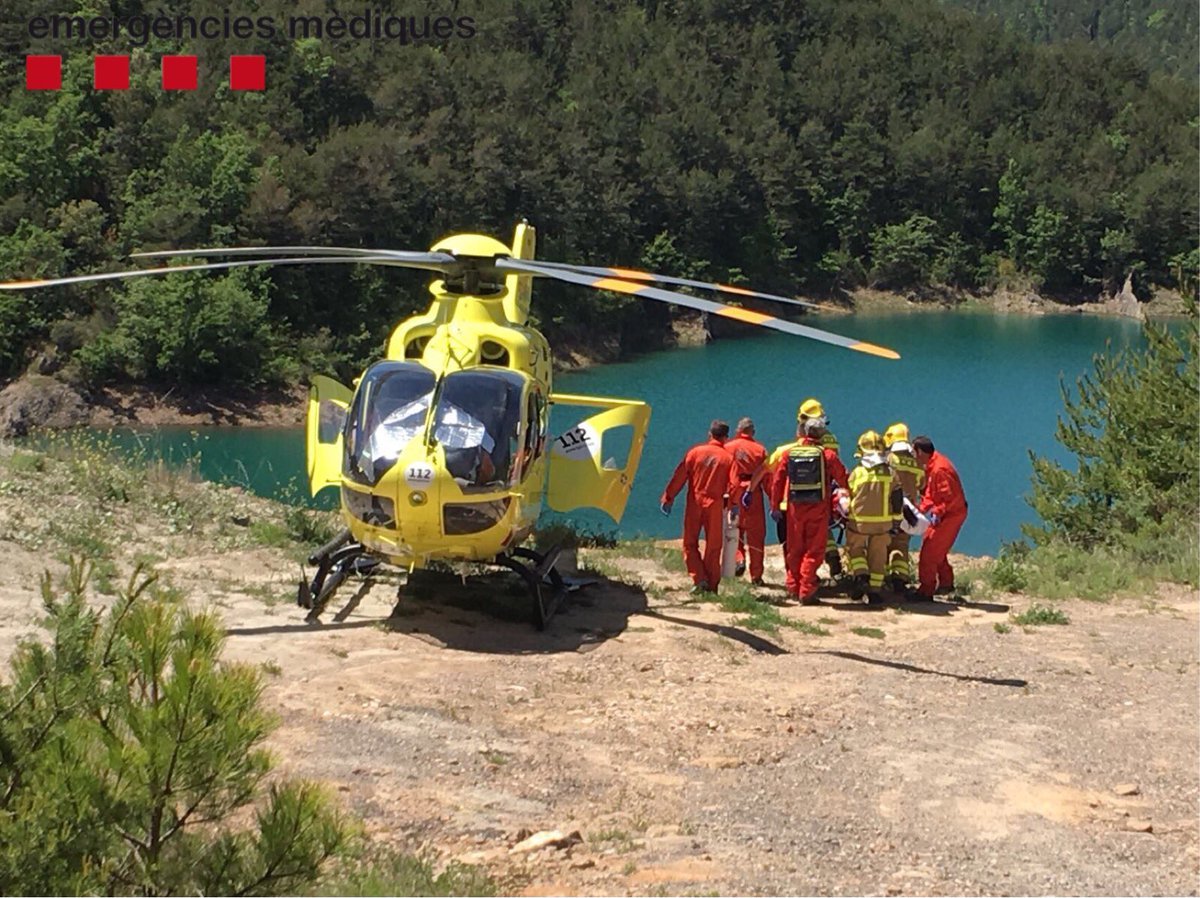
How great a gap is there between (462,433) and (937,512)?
15.0 ft

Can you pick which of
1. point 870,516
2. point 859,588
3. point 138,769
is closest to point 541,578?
point 870,516

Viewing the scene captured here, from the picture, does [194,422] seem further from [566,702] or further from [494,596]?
[566,702]

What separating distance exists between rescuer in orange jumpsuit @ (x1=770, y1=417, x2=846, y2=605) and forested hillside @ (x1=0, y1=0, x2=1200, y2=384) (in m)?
22.0

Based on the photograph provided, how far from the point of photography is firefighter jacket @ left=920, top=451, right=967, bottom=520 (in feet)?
40.9

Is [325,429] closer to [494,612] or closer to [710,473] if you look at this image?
[494,612]

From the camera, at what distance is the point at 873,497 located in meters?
12.3

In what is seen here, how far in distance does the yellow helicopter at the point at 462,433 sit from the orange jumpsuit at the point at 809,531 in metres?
1.50

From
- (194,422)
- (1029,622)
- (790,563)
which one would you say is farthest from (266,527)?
(194,422)

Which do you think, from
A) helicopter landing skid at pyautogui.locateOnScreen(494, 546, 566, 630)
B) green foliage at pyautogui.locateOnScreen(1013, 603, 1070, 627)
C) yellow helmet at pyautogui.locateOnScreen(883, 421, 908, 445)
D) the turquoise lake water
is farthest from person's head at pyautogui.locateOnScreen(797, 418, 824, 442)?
the turquoise lake water

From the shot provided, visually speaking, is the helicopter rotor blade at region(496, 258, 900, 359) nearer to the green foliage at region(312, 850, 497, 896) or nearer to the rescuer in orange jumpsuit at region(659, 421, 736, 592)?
the rescuer in orange jumpsuit at region(659, 421, 736, 592)

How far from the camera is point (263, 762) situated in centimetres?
463

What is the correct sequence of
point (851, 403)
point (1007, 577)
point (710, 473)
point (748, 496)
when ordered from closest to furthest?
point (710, 473), point (748, 496), point (1007, 577), point (851, 403)

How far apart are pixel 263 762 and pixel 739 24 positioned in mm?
94493

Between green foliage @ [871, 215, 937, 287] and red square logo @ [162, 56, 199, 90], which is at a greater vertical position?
red square logo @ [162, 56, 199, 90]
